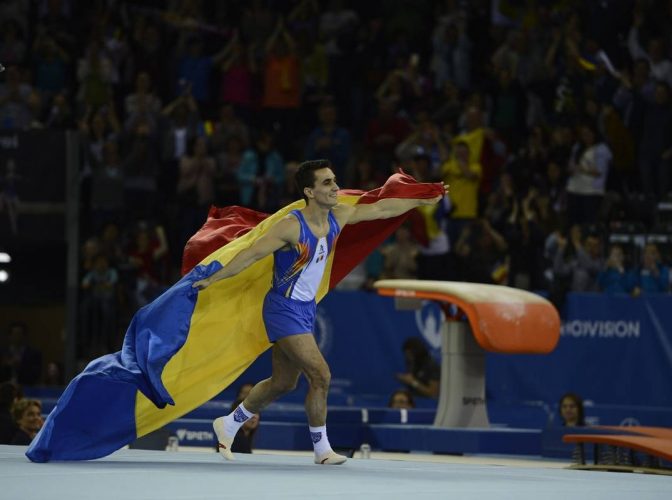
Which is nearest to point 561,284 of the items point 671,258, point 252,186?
point 671,258

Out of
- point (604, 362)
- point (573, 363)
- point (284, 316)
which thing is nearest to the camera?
point (284, 316)

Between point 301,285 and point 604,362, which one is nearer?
point 301,285

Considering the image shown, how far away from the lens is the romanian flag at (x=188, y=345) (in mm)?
9570

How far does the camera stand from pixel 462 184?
60.8ft

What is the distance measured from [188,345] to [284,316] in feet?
2.53

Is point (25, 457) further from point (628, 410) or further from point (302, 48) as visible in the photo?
point (302, 48)

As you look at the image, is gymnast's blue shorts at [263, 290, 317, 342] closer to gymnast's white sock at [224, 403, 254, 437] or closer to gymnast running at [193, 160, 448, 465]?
gymnast running at [193, 160, 448, 465]

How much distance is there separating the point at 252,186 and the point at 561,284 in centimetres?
435

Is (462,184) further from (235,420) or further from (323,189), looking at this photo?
(323,189)

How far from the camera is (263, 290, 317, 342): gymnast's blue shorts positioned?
9.55m

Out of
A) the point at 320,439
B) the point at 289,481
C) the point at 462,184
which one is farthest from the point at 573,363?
the point at 289,481

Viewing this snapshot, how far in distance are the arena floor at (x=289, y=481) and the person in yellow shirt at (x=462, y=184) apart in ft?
28.6

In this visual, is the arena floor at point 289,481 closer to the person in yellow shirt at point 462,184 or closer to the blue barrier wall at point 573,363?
the blue barrier wall at point 573,363

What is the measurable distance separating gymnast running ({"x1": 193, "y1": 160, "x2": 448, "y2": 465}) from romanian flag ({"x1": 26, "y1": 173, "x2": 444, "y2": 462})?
0.31 m
